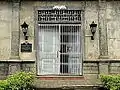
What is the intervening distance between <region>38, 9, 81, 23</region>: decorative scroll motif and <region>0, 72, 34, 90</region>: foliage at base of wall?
2980 mm

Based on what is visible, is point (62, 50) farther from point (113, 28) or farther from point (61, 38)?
point (113, 28)

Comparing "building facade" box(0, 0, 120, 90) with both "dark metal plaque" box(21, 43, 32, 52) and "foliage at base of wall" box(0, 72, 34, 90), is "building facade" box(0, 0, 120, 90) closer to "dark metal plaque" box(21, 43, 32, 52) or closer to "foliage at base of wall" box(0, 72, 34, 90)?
"dark metal plaque" box(21, 43, 32, 52)

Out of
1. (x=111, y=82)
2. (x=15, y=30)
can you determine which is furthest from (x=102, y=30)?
(x=15, y=30)

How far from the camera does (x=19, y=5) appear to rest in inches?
527

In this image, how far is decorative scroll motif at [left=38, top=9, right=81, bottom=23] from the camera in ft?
44.5

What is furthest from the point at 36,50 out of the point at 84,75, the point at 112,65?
the point at 112,65

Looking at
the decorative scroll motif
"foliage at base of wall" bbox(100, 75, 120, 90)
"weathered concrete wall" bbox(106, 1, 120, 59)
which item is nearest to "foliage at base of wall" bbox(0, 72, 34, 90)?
"foliage at base of wall" bbox(100, 75, 120, 90)

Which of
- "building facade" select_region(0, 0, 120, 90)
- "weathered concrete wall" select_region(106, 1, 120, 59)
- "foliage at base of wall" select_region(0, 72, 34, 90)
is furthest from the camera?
"weathered concrete wall" select_region(106, 1, 120, 59)

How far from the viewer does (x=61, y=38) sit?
44.3ft

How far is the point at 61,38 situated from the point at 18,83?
321cm

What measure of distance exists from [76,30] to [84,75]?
198 cm

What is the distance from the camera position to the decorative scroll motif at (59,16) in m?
13.6

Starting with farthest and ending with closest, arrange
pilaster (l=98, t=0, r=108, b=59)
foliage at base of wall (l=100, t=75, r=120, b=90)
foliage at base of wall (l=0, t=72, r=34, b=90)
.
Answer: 1. pilaster (l=98, t=0, r=108, b=59)
2. foliage at base of wall (l=100, t=75, r=120, b=90)
3. foliage at base of wall (l=0, t=72, r=34, b=90)

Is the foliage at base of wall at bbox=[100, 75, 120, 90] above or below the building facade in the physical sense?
below
